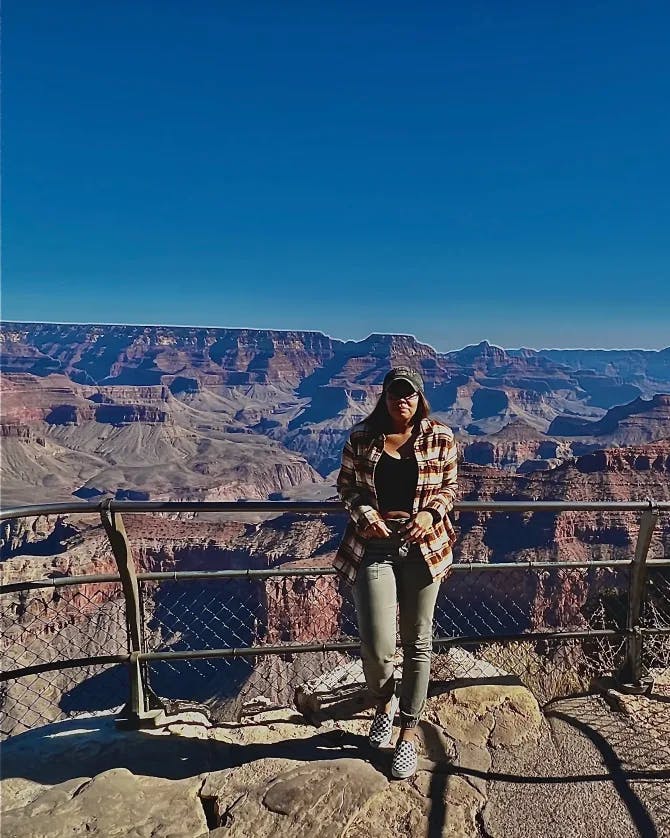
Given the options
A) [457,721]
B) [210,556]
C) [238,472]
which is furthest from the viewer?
[238,472]

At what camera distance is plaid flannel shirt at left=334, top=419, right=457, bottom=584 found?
3205 mm

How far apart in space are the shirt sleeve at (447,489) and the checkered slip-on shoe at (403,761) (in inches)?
50.3

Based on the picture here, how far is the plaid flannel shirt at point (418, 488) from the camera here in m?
3.21

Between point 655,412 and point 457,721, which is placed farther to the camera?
point 655,412

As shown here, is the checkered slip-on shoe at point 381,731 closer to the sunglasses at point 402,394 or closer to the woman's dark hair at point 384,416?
the woman's dark hair at point 384,416

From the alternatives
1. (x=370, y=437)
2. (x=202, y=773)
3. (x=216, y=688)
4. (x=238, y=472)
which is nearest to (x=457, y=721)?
(x=202, y=773)

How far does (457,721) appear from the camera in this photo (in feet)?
12.4

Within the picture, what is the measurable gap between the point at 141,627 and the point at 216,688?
37.8 meters

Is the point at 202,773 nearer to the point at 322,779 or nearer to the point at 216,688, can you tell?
the point at 322,779

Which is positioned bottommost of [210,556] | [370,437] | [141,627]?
[210,556]

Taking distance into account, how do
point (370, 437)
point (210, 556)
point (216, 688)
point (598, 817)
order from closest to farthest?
point (598, 817) < point (370, 437) < point (216, 688) < point (210, 556)

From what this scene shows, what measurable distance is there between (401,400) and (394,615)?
1.17 meters

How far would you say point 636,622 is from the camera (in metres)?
4.25

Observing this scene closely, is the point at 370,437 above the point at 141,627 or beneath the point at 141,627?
above
